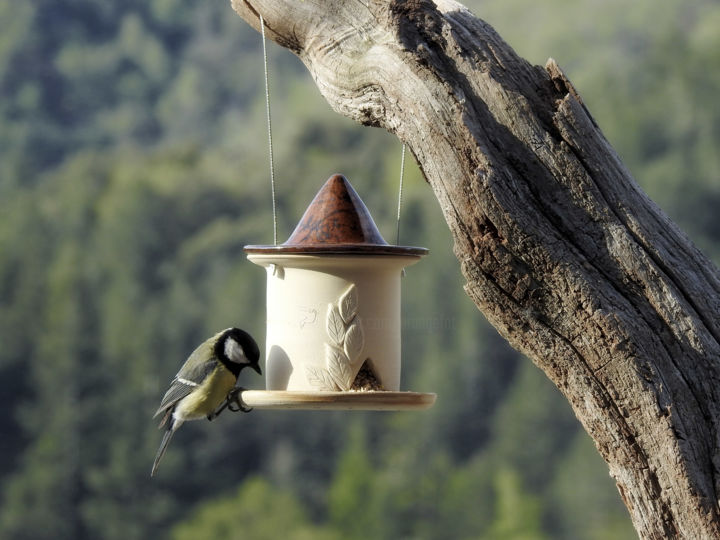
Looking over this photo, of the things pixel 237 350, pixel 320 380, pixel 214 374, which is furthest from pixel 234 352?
pixel 320 380

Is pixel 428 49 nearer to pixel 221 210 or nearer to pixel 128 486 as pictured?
pixel 128 486

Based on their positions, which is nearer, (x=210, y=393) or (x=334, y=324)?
(x=334, y=324)

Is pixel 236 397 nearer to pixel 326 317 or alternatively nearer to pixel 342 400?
pixel 326 317

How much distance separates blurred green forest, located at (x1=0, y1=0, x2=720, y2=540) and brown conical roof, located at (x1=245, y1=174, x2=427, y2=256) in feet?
129

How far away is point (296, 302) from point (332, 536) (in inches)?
2024

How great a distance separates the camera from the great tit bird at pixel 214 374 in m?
5.83

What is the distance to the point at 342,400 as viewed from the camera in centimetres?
508

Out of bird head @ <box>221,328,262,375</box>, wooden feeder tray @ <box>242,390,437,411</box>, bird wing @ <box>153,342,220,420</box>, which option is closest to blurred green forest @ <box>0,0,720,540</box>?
bird wing @ <box>153,342,220,420</box>

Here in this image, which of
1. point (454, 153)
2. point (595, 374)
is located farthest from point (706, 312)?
point (454, 153)

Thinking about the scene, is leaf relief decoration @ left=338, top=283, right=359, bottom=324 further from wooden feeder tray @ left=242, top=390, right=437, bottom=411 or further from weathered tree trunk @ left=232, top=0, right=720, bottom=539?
→ weathered tree trunk @ left=232, top=0, right=720, bottom=539

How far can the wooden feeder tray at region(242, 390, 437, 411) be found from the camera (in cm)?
506

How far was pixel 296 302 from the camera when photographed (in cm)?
553

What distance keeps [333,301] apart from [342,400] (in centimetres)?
56

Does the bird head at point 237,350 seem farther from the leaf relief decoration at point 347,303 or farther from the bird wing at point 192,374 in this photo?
the leaf relief decoration at point 347,303
